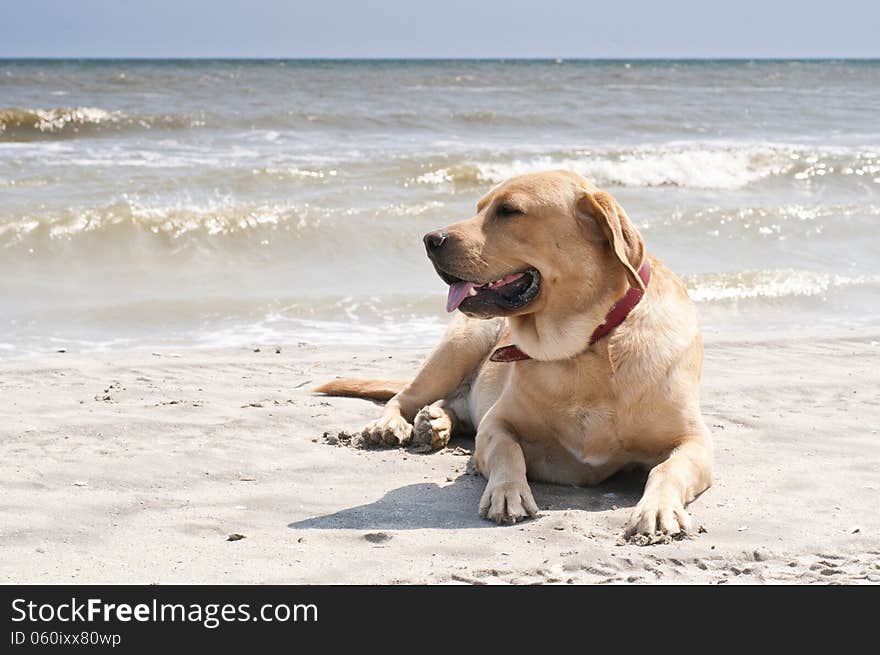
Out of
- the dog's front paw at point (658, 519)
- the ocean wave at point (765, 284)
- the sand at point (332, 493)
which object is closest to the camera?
the sand at point (332, 493)

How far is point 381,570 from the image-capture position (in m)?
3.57

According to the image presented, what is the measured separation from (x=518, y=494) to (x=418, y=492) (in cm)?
53

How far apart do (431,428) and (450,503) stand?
925mm

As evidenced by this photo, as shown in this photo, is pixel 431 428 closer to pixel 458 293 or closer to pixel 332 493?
pixel 332 493

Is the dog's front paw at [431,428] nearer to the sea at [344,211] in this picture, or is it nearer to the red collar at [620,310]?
the red collar at [620,310]

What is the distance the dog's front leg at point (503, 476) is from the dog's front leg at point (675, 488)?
0.41 metres

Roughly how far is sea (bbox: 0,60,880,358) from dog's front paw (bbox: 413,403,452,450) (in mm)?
2543

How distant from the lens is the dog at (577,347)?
4168 millimetres

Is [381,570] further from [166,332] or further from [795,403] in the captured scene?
[166,332]

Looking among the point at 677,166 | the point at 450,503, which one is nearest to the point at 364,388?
the point at 450,503

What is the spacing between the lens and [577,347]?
14.1 ft

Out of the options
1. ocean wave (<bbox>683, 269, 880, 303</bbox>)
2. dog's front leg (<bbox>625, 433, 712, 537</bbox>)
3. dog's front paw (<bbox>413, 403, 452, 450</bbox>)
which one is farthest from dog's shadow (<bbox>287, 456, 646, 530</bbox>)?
ocean wave (<bbox>683, 269, 880, 303</bbox>)

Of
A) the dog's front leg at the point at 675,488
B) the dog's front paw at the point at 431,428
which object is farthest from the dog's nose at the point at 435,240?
the dog's front paw at the point at 431,428
